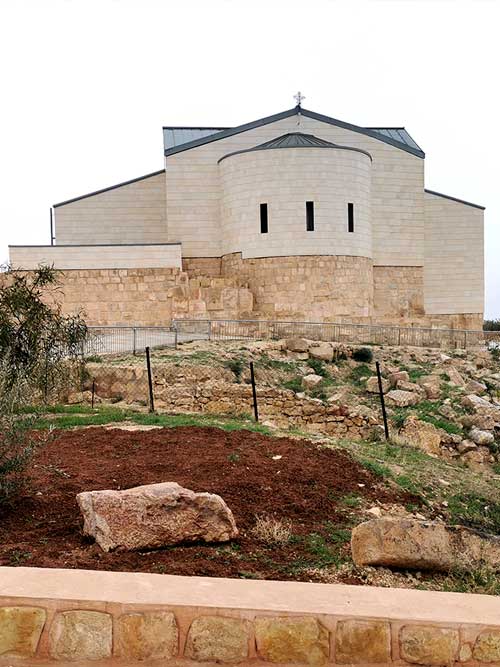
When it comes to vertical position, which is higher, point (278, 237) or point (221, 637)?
point (278, 237)

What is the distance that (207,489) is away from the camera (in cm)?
714

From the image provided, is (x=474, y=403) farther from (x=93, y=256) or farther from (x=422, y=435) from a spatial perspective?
(x=93, y=256)

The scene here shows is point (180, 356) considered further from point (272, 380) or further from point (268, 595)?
point (268, 595)

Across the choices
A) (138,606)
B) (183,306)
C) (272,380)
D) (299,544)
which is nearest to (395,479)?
A: (299,544)

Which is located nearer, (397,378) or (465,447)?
(465,447)

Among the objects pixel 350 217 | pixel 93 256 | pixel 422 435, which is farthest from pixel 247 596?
pixel 350 217

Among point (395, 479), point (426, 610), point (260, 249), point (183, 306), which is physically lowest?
point (395, 479)

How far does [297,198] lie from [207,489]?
21384 millimetres

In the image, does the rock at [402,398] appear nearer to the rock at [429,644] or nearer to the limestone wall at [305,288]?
the limestone wall at [305,288]

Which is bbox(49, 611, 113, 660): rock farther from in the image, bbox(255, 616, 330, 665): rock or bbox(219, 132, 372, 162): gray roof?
bbox(219, 132, 372, 162): gray roof

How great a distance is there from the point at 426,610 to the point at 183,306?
22.8 m

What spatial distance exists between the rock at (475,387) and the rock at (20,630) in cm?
1738

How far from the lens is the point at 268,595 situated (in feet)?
12.8

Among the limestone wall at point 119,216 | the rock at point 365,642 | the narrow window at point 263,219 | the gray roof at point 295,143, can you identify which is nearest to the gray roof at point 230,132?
the gray roof at point 295,143
